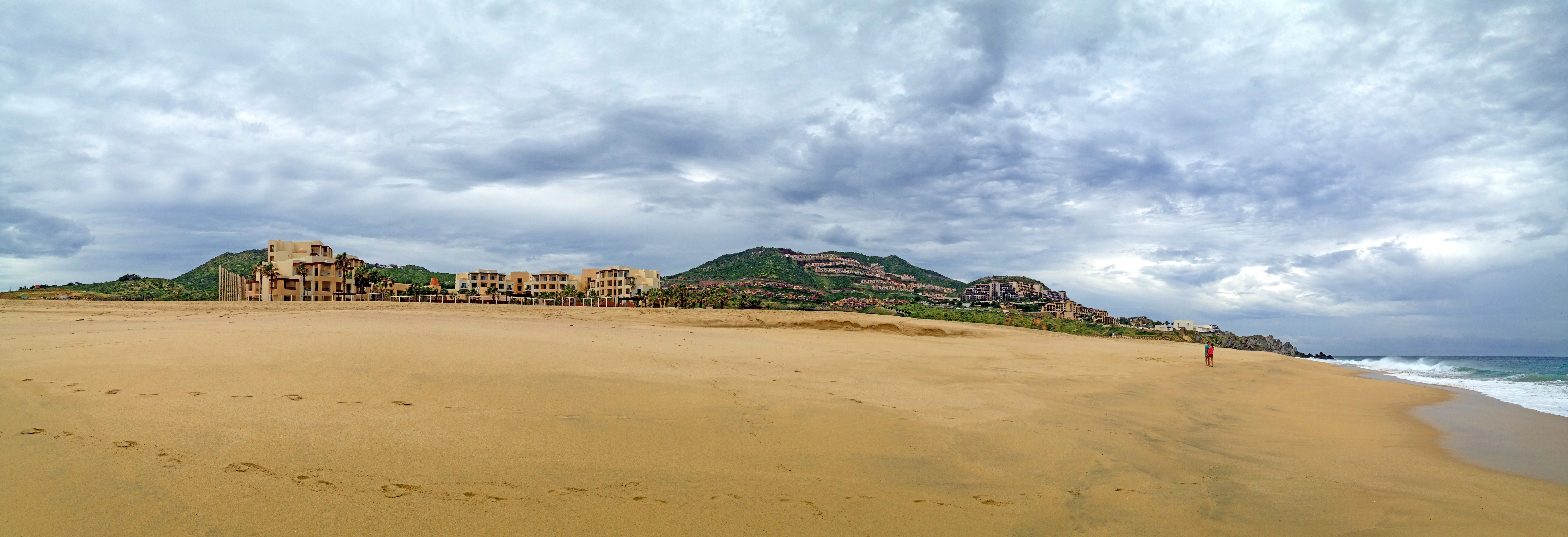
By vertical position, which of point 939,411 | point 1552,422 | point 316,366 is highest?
point 316,366

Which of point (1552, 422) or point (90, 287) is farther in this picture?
point (90, 287)

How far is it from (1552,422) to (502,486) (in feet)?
62.2

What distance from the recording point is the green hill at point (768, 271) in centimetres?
11550

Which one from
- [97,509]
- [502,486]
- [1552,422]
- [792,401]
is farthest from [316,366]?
[1552,422]

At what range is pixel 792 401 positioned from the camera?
8.26m

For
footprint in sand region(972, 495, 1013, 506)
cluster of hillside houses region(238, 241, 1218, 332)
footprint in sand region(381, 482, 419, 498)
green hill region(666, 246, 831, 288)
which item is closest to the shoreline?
footprint in sand region(972, 495, 1013, 506)

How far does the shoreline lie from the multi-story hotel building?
74.6 meters

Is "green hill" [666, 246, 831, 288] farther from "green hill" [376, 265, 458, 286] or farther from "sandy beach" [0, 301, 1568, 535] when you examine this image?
"sandy beach" [0, 301, 1568, 535]

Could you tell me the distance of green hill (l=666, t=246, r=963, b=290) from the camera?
4547 inches

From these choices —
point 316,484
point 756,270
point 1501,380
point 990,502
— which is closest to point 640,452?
point 316,484

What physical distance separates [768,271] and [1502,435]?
107 meters

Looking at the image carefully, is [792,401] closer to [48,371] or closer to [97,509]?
[97,509]

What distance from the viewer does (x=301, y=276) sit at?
6241 cm

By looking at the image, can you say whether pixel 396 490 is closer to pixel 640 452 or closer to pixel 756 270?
pixel 640 452
